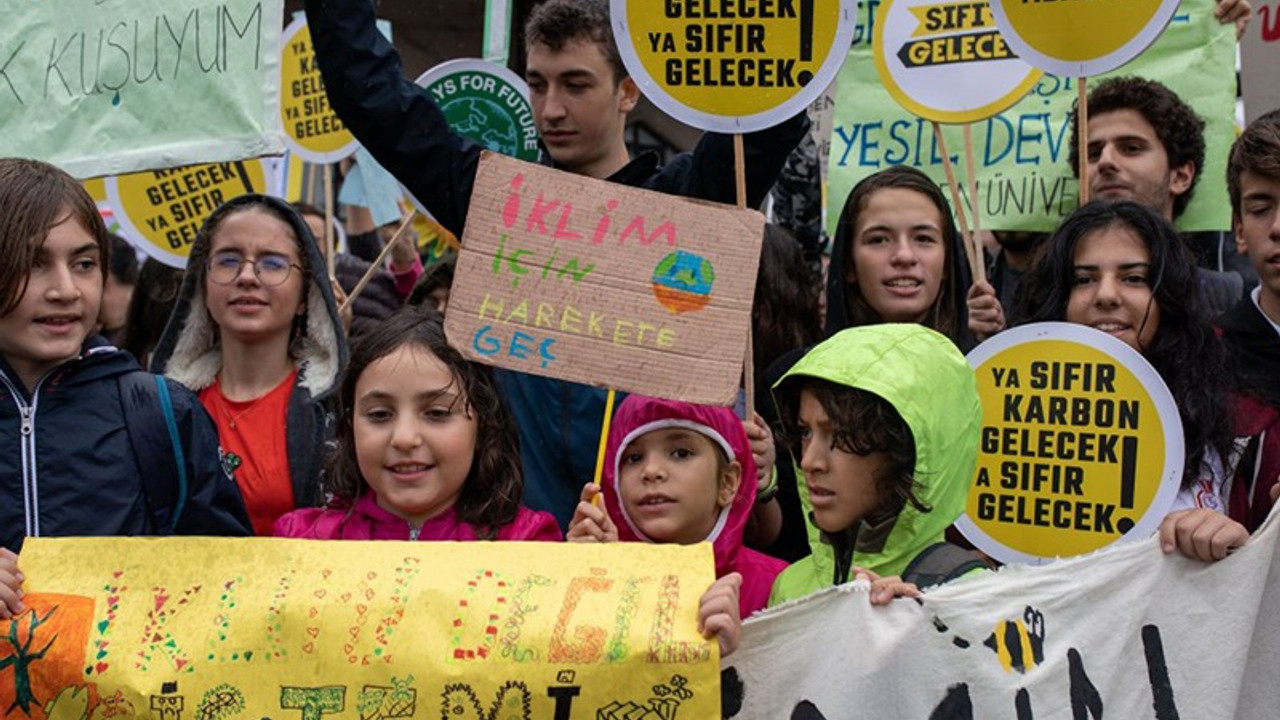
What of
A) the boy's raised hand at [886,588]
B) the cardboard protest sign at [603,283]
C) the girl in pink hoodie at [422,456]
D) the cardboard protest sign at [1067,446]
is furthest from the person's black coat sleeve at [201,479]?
the cardboard protest sign at [1067,446]

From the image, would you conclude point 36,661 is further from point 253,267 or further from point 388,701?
point 253,267

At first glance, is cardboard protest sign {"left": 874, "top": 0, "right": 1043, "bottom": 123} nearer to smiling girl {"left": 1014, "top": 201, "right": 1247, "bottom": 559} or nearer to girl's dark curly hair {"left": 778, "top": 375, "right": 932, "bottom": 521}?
smiling girl {"left": 1014, "top": 201, "right": 1247, "bottom": 559}

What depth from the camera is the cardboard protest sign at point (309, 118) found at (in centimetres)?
612

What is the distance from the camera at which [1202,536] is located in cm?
279

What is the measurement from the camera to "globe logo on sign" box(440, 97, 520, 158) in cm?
581

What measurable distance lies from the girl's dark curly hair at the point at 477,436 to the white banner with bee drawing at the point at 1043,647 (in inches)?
28.5

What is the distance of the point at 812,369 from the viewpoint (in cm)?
309

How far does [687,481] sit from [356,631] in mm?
962

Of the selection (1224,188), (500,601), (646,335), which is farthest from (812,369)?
(1224,188)

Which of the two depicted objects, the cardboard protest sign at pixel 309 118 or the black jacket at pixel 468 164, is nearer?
the black jacket at pixel 468 164

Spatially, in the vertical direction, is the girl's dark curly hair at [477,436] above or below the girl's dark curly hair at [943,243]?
below

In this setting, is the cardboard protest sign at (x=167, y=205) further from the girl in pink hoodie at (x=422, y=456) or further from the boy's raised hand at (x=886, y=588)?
the boy's raised hand at (x=886, y=588)

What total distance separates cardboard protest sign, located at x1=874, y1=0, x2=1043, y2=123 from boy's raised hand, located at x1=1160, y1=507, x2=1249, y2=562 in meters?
1.84

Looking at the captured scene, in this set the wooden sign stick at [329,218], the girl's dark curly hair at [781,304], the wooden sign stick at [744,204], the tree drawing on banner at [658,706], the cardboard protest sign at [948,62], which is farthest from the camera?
the wooden sign stick at [329,218]
